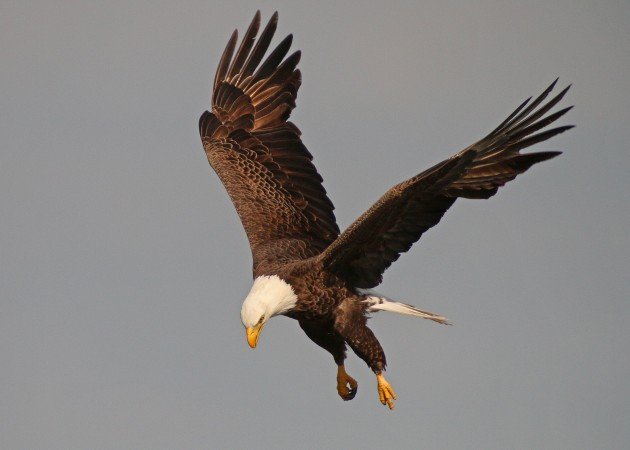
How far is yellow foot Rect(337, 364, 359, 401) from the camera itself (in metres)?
13.3

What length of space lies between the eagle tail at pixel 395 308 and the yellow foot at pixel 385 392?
0.60 meters

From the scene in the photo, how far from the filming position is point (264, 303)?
38.9ft

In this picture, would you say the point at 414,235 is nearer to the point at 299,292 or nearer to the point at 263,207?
the point at 299,292

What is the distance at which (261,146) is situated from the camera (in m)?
14.6

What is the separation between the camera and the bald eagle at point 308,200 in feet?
37.9

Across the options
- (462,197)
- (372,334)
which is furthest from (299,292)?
(462,197)

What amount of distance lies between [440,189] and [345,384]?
2.65 m

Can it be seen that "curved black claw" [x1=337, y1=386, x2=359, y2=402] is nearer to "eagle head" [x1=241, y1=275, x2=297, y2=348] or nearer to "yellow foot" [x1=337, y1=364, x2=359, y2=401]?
"yellow foot" [x1=337, y1=364, x2=359, y2=401]

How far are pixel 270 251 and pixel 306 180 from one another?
133 cm

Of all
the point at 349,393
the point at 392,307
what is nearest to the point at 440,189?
the point at 392,307

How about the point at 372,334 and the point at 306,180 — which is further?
the point at 306,180

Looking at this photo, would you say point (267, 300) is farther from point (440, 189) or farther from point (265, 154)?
point (265, 154)

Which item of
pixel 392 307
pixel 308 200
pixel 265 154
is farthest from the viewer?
pixel 265 154

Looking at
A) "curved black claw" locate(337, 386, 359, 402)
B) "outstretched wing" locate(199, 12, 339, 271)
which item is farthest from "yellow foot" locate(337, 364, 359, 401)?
"outstretched wing" locate(199, 12, 339, 271)
